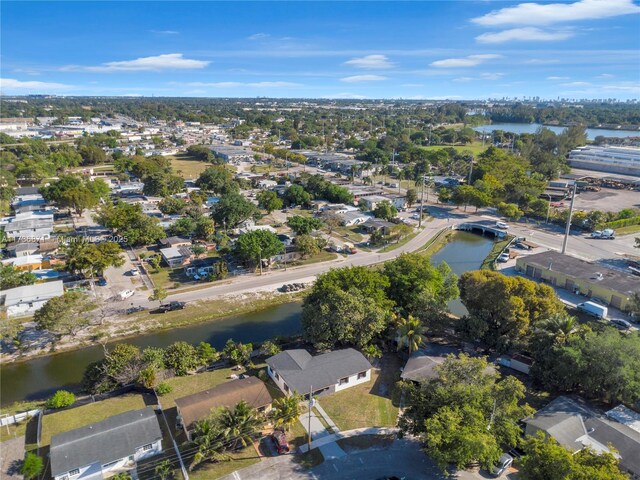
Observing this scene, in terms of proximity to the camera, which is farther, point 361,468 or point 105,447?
point 361,468

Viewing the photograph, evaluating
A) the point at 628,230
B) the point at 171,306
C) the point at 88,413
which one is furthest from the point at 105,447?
the point at 628,230

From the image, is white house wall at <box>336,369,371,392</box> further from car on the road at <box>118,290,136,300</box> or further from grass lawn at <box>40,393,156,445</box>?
car on the road at <box>118,290,136,300</box>

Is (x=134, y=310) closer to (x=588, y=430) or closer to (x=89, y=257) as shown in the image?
(x=89, y=257)

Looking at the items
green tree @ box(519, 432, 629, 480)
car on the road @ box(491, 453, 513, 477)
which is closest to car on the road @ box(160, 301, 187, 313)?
car on the road @ box(491, 453, 513, 477)

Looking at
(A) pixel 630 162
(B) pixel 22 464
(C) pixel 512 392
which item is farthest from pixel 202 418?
(A) pixel 630 162

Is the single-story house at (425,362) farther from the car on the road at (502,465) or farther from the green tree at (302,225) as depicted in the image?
the green tree at (302,225)

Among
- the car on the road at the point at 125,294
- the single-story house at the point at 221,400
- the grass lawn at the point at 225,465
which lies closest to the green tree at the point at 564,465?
the grass lawn at the point at 225,465
